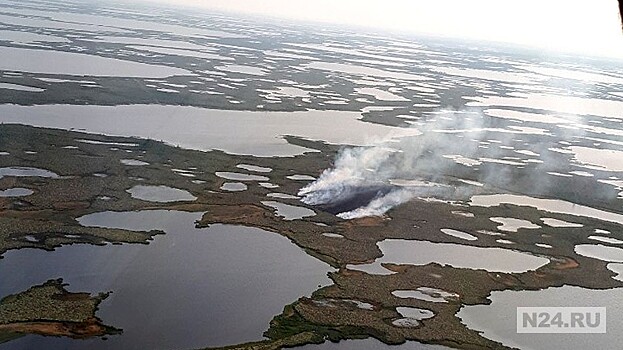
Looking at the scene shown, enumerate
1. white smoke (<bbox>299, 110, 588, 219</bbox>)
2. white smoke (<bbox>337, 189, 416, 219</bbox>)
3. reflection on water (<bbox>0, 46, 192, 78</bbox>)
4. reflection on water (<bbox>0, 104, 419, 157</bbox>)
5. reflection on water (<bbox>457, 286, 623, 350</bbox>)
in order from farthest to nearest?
reflection on water (<bbox>0, 46, 192, 78</bbox>) < reflection on water (<bbox>0, 104, 419, 157</bbox>) < white smoke (<bbox>299, 110, 588, 219</bbox>) < white smoke (<bbox>337, 189, 416, 219</bbox>) < reflection on water (<bbox>457, 286, 623, 350</bbox>)

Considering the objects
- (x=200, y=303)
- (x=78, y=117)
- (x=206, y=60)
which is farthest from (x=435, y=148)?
(x=206, y=60)

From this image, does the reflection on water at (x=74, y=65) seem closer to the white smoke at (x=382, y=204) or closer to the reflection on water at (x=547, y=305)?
the white smoke at (x=382, y=204)

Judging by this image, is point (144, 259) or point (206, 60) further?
point (206, 60)

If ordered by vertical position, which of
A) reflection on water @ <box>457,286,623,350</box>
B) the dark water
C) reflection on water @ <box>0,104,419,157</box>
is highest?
reflection on water @ <box>0,104,419,157</box>

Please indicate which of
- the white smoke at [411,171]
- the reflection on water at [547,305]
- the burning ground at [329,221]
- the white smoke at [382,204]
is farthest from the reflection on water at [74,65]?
the reflection on water at [547,305]

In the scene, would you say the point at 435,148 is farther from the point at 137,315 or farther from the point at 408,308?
the point at 137,315

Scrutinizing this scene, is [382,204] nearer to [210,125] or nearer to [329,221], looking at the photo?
[329,221]

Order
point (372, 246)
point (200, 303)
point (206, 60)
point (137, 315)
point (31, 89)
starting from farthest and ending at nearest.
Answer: point (206, 60)
point (31, 89)
point (372, 246)
point (200, 303)
point (137, 315)

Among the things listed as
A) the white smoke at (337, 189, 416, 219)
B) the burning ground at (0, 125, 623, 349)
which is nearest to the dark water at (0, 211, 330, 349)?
the burning ground at (0, 125, 623, 349)

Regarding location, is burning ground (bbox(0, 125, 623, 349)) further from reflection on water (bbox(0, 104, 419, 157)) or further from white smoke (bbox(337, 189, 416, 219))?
reflection on water (bbox(0, 104, 419, 157))
